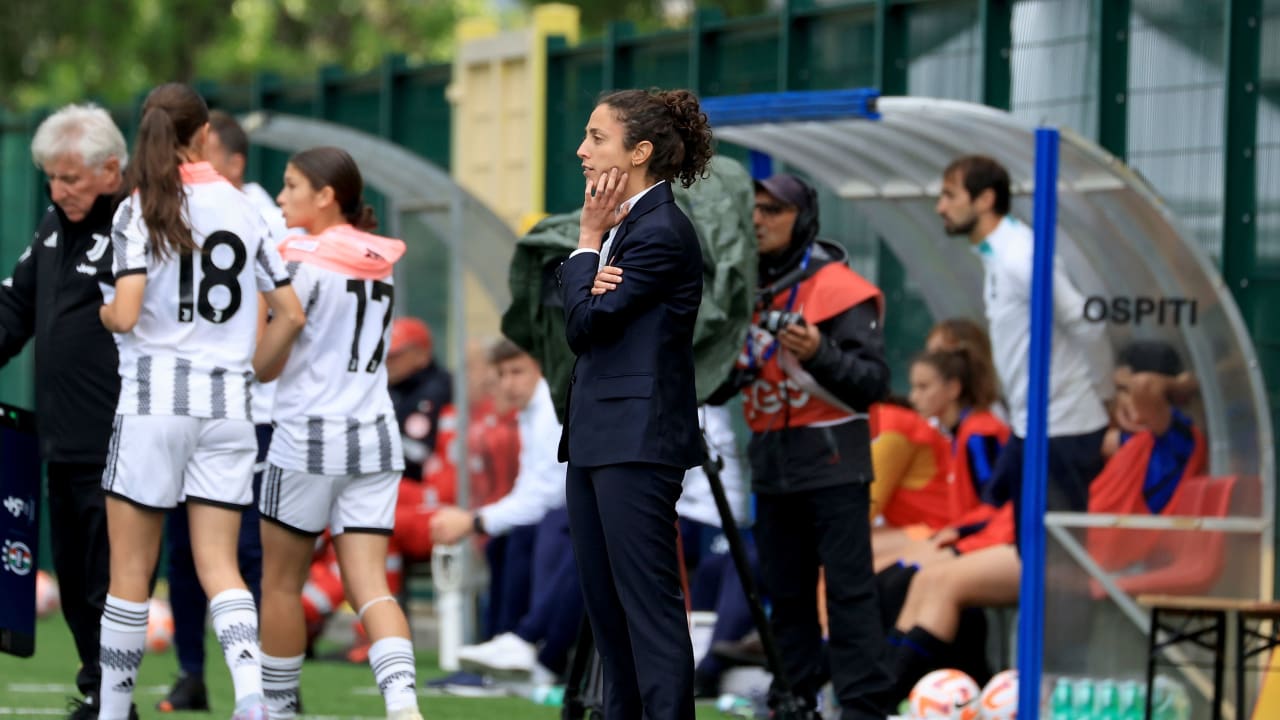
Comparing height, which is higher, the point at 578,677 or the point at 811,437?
the point at 811,437

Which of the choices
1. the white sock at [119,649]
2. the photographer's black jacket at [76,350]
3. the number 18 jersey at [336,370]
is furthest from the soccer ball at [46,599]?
the number 18 jersey at [336,370]

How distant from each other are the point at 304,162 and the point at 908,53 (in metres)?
3.95

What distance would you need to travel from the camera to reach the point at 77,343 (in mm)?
6664

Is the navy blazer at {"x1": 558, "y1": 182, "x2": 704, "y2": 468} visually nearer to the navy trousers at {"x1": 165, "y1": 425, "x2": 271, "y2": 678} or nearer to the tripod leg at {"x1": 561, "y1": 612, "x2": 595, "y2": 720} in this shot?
the tripod leg at {"x1": 561, "y1": 612, "x2": 595, "y2": 720}

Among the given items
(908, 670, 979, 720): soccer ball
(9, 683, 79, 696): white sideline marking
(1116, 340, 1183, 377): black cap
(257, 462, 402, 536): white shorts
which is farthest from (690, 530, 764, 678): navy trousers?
(9, 683, 79, 696): white sideline marking

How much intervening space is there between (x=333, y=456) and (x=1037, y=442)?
8.06 feet

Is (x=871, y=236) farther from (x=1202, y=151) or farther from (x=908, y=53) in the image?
(x=1202, y=151)

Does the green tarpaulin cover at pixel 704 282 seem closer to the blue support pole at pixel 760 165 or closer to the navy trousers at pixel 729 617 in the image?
the blue support pole at pixel 760 165

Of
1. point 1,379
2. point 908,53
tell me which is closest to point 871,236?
point 908,53

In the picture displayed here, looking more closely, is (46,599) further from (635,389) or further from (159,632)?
(635,389)

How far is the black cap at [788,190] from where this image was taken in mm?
6980

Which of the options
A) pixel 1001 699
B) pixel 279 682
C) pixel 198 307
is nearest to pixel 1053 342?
pixel 1001 699

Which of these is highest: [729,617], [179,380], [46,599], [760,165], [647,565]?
[760,165]

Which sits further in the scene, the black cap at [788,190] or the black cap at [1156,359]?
the black cap at [1156,359]
